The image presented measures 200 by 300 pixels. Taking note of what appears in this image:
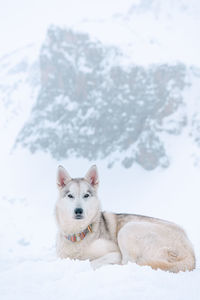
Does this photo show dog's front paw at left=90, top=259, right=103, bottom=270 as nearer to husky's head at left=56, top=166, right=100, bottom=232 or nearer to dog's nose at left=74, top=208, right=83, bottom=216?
husky's head at left=56, top=166, right=100, bottom=232

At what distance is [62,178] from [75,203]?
1.02 m

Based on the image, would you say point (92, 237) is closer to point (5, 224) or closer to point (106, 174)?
point (5, 224)

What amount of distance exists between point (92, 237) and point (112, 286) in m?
3.57

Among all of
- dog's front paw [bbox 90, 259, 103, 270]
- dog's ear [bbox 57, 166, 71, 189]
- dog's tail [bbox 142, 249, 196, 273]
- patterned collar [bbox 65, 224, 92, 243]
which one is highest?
dog's ear [bbox 57, 166, 71, 189]

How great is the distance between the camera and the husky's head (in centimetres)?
896

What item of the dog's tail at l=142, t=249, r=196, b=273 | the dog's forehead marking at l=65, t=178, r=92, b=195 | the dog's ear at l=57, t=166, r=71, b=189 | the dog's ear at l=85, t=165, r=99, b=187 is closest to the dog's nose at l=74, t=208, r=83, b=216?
the dog's forehead marking at l=65, t=178, r=92, b=195

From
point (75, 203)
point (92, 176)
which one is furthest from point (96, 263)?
point (92, 176)

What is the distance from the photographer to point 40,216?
160 meters

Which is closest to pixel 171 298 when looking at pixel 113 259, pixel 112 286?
pixel 112 286

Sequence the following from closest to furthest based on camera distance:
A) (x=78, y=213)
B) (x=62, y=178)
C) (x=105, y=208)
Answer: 1. (x=78, y=213)
2. (x=62, y=178)
3. (x=105, y=208)

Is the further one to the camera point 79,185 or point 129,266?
point 79,185

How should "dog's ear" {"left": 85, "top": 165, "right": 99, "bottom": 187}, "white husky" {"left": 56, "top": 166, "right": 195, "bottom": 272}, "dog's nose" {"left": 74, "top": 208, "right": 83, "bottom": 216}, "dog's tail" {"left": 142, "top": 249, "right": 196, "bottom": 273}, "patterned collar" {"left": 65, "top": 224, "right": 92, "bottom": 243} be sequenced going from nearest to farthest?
"dog's tail" {"left": 142, "top": 249, "right": 196, "bottom": 273} → "white husky" {"left": 56, "top": 166, "right": 195, "bottom": 272} → "dog's nose" {"left": 74, "top": 208, "right": 83, "bottom": 216} → "patterned collar" {"left": 65, "top": 224, "right": 92, "bottom": 243} → "dog's ear" {"left": 85, "top": 165, "right": 99, "bottom": 187}

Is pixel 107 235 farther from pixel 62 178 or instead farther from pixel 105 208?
pixel 105 208

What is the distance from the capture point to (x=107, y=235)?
9359 mm
